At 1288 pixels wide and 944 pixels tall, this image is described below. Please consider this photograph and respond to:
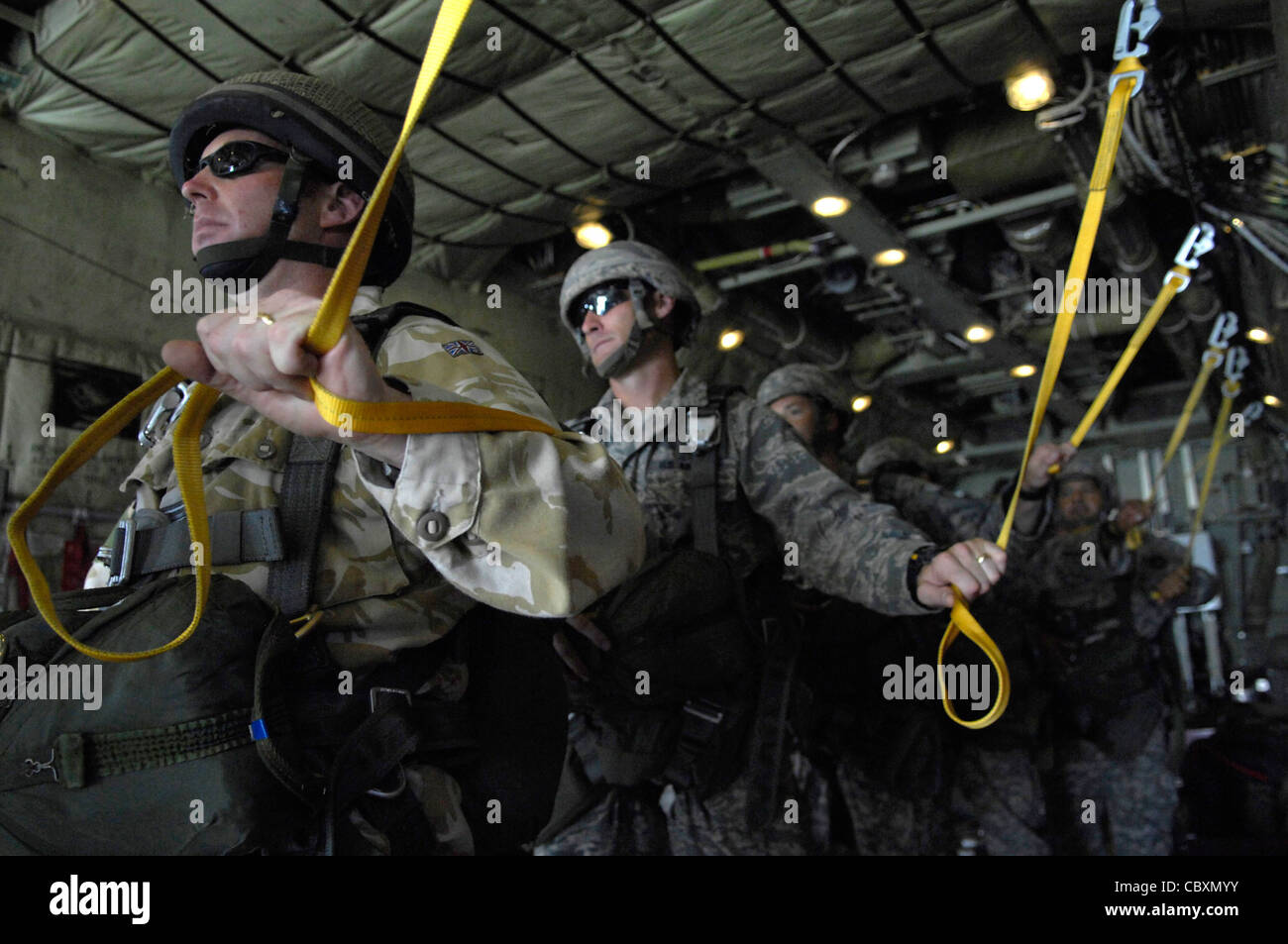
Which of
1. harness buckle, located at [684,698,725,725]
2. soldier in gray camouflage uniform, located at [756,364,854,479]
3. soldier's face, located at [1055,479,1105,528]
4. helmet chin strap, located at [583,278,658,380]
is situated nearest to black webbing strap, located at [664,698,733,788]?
harness buckle, located at [684,698,725,725]

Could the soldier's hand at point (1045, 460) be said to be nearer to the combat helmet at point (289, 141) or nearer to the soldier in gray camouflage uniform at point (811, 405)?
the soldier in gray camouflage uniform at point (811, 405)

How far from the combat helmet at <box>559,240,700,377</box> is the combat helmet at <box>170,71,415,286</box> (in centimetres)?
97

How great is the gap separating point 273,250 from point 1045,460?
6.44ft

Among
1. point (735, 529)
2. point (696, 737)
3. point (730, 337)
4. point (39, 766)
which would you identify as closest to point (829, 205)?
point (730, 337)

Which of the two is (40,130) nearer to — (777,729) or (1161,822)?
(777,729)

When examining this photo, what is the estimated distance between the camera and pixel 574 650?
80.0 inches

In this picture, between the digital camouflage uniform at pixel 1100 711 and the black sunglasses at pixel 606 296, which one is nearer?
the black sunglasses at pixel 606 296

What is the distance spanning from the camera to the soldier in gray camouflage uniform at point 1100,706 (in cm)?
390

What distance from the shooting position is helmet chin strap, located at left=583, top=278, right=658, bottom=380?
92.4 inches

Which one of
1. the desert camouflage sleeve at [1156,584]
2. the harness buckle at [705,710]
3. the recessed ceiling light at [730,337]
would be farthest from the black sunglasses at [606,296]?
the desert camouflage sleeve at [1156,584]

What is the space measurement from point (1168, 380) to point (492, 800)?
27.0 ft

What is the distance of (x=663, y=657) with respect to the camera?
1912 mm
